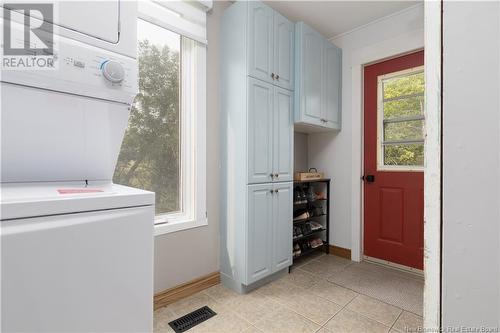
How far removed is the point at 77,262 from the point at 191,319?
1263 millimetres

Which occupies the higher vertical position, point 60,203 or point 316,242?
point 60,203

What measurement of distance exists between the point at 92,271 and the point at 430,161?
2.57 ft

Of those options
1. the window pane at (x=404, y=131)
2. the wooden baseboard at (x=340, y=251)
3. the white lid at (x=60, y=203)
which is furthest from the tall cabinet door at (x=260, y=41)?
the wooden baseboard at (x=340, y=251)

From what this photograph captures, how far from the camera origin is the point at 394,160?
247 centimetres

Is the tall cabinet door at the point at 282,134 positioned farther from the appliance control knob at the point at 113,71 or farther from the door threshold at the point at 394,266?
the appliance control knob at the point at 113,71

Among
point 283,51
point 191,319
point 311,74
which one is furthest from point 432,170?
point 311,74

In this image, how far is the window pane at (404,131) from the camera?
7.64 ft

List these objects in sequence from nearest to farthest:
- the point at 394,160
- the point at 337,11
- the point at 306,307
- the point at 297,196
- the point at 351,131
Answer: the point at 306,307
the point at 337,11
the point at 394,160
the point at 297,196
the point at 351,131

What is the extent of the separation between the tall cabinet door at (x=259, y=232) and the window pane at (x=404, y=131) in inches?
55.8

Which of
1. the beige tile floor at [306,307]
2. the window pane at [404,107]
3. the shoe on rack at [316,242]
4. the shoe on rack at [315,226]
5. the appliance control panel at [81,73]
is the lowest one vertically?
the beige tile floor at [306,307]

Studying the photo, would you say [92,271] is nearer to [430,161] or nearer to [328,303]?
[430,161]

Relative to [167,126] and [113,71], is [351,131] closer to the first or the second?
[167,126]

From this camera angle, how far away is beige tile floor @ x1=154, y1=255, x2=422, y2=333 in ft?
5.01

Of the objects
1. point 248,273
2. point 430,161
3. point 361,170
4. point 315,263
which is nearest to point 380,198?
point 361,170
